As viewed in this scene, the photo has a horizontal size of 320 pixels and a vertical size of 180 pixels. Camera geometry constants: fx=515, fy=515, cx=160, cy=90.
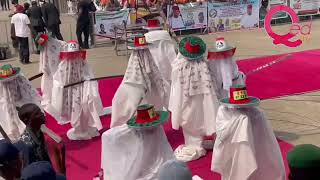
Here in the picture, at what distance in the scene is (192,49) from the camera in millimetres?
6699

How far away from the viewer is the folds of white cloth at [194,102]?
6637 millimetres

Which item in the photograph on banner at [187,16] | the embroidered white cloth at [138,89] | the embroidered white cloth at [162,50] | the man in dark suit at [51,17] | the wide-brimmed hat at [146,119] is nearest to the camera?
the wide-brimmed hat at [146,119]

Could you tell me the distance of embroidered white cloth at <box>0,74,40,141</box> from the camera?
7.21 metres

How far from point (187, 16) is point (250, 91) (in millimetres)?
8059

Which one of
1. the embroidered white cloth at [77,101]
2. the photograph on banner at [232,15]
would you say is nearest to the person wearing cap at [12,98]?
the embroidered white cloth at [77,101]

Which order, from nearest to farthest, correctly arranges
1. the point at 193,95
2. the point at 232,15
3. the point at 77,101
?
1. the point at 193,95
2. the point at 77,101
3. the point at 232,15

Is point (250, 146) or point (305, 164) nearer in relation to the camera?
point (305, 164)

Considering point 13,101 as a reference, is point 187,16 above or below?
above

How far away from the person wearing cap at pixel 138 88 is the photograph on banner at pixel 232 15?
1032 centimetres

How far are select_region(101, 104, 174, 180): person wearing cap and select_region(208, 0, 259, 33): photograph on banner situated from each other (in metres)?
13.3

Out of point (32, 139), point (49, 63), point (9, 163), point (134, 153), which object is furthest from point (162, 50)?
point (9, 163)

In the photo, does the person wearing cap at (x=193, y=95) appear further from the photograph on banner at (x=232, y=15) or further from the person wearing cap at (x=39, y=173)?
the photograph on banner at (x=232, y=15)

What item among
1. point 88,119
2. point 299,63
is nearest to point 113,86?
point 88,119

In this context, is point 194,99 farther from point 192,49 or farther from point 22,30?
point 22,30
